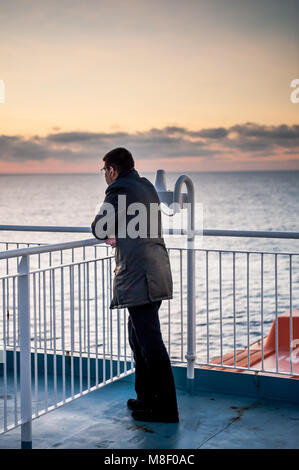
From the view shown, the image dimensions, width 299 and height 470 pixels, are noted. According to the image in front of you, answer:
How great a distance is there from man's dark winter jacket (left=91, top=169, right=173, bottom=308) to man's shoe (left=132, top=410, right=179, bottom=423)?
0.78 m

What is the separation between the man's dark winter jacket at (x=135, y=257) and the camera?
4.16 meters

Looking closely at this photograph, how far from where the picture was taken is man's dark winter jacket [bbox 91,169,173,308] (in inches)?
164

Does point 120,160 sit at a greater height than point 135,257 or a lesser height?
greater

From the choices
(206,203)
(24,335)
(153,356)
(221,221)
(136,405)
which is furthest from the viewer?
(206,203)

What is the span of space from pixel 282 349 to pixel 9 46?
41491 mm

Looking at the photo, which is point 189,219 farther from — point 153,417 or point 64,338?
point 153,417

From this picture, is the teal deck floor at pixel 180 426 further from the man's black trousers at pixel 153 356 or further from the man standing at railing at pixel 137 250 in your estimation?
the man standing at railing at pixel 137 250

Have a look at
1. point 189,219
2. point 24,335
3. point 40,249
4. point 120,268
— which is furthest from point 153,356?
point 189,219

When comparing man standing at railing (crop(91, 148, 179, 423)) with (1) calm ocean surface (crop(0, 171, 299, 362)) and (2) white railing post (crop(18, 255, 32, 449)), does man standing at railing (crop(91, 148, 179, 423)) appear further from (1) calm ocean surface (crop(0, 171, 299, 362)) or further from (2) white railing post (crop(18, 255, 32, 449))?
(1) calm ocean surface (crop(0, 171, 299, 362))

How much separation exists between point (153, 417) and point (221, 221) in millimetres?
56050

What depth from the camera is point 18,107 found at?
45.1 m

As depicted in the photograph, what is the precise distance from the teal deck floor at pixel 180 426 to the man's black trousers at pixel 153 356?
0.48 feet

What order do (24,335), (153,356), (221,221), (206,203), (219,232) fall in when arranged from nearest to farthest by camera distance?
(24,335)
(153,356)
(219,232)
(221,221)
(206,203)

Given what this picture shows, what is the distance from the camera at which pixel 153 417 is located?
4.53 meters
